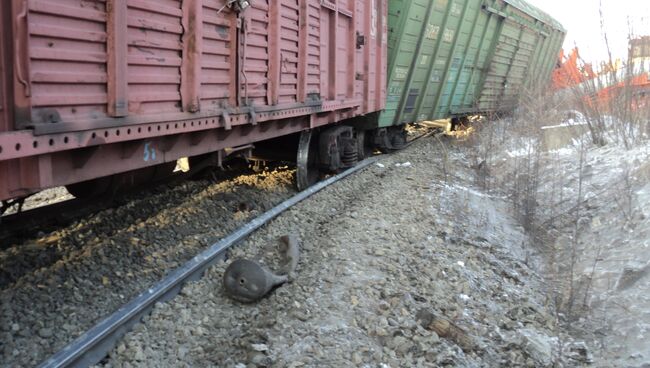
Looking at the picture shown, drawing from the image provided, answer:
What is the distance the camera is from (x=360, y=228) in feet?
17.4

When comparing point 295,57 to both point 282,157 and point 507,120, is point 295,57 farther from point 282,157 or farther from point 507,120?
point 507,120

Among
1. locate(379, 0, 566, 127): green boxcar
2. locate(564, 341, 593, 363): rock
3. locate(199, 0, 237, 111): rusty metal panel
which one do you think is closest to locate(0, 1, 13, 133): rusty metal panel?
locate(199, 0, 237, 111): rusty metal panel

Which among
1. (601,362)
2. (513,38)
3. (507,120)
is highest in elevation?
(513,38)

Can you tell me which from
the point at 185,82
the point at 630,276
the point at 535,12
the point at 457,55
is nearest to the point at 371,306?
the point at 185,82

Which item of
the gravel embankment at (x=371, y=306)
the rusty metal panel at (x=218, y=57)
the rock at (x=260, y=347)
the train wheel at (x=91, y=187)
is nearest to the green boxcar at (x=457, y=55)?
the gravel embankment at (x=371, y=306)

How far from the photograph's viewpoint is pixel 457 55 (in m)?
11.6

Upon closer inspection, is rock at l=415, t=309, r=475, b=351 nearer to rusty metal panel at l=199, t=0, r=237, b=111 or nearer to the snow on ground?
the snow on ground

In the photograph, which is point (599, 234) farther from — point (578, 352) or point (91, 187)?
point (91, 187)

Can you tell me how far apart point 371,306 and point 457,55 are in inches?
356

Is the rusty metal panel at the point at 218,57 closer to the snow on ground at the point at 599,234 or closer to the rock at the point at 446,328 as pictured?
the rock at the point at 446,328

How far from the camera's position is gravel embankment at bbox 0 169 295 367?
3.14 meters

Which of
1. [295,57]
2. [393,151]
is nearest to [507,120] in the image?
[393,151]

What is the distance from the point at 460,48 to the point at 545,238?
21.1 feet

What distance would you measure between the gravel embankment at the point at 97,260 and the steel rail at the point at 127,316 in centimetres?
25
